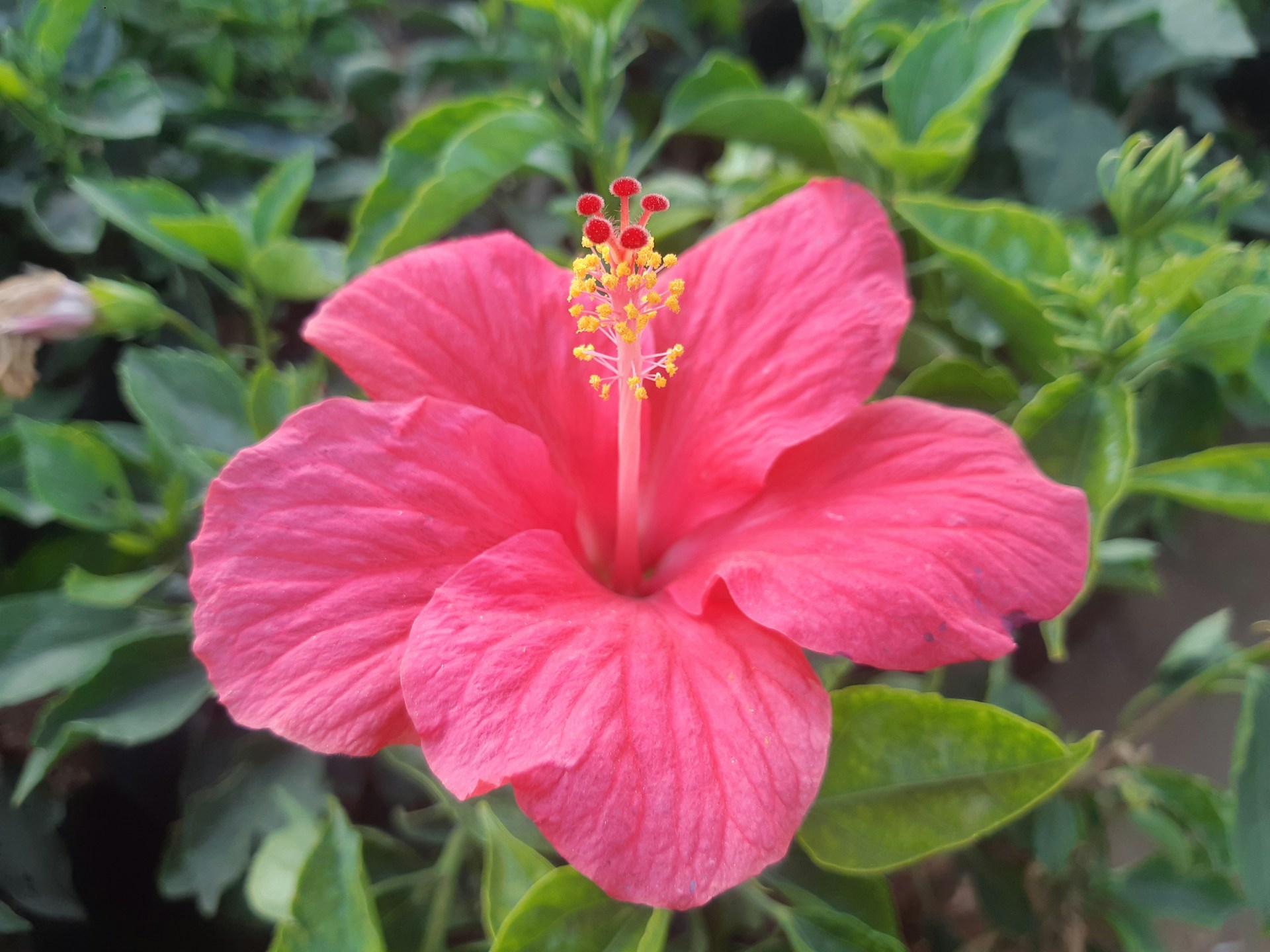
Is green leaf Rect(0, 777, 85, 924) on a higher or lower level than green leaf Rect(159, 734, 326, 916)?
lower

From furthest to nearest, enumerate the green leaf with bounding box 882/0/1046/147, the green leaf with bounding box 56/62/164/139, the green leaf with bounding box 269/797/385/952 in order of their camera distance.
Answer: the green leaf with bounding box 56/62/164/139 < the green leaf with bounding box 882/0/1046/147 < the green leaf with bounding box 269/797/385/952

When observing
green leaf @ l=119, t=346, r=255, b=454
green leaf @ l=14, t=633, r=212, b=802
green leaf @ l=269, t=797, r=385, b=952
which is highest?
green leaf @ l=119, t=346, r=255, b=454

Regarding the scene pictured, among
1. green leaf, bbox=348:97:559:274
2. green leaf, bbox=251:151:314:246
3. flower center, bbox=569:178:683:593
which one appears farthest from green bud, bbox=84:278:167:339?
flower center, bbox=569:178:683:593

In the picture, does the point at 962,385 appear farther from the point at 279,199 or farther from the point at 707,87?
the point at 279,199

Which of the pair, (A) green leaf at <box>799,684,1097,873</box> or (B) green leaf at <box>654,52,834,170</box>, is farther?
(B) green leaf at <box>654,52,834,170</box>

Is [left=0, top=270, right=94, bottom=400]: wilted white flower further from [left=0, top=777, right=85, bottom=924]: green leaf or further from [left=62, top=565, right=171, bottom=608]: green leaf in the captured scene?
[left=0, top=777, right=85, bottom=924]: green leaf

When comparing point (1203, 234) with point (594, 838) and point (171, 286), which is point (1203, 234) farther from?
point (171, 286)

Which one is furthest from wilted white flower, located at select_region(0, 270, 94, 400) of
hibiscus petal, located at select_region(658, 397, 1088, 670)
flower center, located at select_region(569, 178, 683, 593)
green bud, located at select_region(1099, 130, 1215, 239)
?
green bud, located at select_region(1099, 130, 1215, 239)

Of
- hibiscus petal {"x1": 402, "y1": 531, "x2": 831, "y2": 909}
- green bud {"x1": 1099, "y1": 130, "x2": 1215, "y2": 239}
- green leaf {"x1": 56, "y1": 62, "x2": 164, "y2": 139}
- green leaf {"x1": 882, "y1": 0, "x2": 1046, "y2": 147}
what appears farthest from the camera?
green leaf {"x1": 56, "y1": 62, "x2": 164, "y2": 139}
